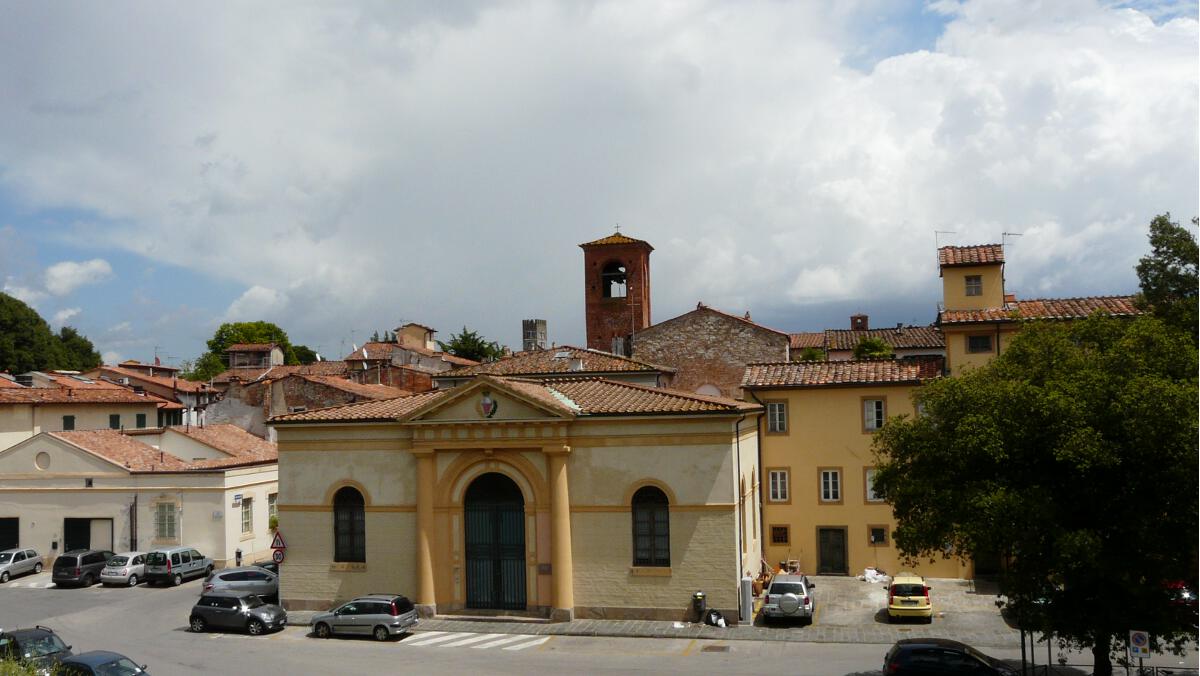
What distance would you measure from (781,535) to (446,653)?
15.6 meters

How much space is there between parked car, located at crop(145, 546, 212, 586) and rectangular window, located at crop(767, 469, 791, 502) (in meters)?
23.5

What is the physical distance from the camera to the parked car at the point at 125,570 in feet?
128

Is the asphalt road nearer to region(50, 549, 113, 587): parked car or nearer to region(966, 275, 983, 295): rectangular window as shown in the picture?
region(50, 549, 113, 587): parked car

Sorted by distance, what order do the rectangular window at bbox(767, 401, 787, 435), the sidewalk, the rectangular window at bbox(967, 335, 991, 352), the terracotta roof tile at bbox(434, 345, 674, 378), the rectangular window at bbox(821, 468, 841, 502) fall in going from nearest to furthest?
the sidewalk → the rectangular window at bbox(821, 468, 841, 502) → the rectangular window at bbox(967, 335, 991, 352) → the rectangular window at bbox(767, 401, 787, 435) → the terracotta roof tile at bbox(434, 345, 674, 378)

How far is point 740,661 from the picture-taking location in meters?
25.5

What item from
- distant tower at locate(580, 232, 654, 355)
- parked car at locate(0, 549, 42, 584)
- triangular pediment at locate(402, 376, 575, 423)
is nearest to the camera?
triangular pediment at locate(402, 376, 575, 423)

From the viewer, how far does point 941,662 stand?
22031 millimetres

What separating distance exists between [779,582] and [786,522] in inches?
299

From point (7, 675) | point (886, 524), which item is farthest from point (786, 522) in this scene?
point (7, 675)

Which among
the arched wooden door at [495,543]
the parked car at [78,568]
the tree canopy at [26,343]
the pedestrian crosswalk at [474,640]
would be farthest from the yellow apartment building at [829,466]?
the tree canopy at [26,343]

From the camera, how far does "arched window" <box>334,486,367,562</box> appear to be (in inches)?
1277

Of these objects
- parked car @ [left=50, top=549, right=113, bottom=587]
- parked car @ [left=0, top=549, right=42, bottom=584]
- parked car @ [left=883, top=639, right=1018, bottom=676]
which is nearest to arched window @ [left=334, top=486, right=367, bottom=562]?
parked car @ [left=50, top=549, right=113, bottom=587]

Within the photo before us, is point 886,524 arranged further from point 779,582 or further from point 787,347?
point 787,347

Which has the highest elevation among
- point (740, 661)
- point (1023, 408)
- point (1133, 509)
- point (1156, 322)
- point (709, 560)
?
point (1156, 322)
